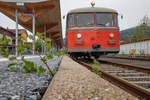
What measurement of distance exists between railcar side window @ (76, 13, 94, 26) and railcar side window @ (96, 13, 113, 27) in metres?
0.32

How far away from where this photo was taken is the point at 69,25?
8078 millimetres

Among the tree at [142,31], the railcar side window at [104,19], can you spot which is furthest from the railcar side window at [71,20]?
the tree at [142,31]

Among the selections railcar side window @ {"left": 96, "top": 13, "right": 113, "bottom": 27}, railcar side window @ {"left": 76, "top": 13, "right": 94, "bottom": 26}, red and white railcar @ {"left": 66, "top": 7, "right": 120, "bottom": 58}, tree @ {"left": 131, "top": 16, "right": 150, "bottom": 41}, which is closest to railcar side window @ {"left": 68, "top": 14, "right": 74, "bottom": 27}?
red and white railcar @ {"left": 66, "top": 7, "right": 120, "bottom": 58}

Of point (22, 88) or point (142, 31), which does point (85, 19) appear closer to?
point (22, 88)

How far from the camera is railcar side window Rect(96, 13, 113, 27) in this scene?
784cm

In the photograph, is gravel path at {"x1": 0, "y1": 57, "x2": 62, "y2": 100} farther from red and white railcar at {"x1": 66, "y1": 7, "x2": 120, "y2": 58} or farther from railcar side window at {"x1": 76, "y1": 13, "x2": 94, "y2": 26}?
railcar side window at {"x1": 76, "y1": 13, "x2": 94, "y2": 26}

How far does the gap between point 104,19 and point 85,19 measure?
3.30 feet

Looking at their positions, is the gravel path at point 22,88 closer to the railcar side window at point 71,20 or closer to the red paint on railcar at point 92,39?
the red paint on railcar at point 92,39

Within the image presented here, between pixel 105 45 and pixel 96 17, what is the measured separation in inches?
62.6

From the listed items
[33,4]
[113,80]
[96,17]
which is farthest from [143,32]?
[113,80]

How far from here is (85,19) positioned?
7.94 metres

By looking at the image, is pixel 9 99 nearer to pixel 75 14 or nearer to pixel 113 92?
pixel 113 92

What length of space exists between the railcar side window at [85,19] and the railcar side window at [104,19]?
1.04 feet

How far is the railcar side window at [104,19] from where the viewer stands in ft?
25.7
